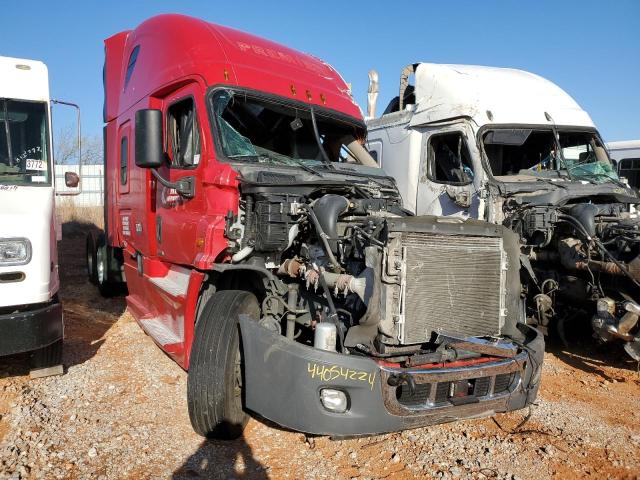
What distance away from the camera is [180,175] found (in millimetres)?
4703

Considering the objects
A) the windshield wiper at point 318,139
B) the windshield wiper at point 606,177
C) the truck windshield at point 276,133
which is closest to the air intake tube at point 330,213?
the truck windshield at point 276,133


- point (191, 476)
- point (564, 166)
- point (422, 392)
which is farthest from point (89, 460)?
point (564, 166)

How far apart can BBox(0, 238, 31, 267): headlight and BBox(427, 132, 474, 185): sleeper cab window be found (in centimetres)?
506

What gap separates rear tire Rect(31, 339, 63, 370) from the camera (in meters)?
4.74

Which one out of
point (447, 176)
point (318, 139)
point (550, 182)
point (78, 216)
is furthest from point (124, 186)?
point (78, 216)

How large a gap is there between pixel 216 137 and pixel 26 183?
6.31ft

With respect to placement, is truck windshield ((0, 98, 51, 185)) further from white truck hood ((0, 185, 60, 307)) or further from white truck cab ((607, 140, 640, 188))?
white truck cab ((607, 140, 640, 188))

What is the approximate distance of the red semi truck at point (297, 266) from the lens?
10.5 ft

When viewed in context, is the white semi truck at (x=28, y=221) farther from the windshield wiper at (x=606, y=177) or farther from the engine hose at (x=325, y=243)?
the windshield wiper at (x=606, y=177)

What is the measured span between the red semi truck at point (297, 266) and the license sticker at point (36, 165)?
3.45 ft

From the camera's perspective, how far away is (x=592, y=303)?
5.56 metres

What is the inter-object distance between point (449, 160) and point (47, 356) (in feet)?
17.9

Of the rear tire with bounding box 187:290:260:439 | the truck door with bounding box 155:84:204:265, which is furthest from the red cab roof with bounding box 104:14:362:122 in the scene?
the rear tire with bounding box 187:290:260:439

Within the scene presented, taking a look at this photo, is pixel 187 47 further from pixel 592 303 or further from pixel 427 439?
pixel 592 303
